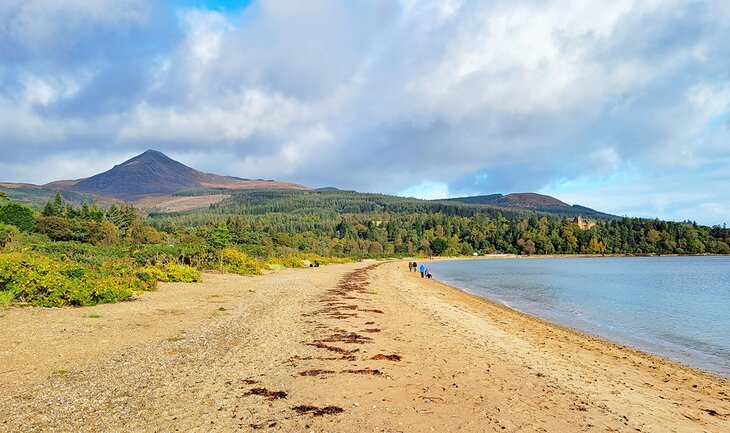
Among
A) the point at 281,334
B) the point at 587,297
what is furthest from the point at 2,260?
the point at 587,297

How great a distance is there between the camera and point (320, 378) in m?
7.97

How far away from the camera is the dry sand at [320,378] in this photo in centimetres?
610

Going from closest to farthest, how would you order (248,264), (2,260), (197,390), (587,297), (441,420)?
→ 1. (441,420)
2. (197,390)
3. (2,260)
4. (587,297)
5. (248,264)

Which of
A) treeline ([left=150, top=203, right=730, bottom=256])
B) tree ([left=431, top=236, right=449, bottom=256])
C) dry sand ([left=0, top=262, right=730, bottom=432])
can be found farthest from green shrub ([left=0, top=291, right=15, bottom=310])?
tree ([left=431, top=236, right=449, bottom=256])

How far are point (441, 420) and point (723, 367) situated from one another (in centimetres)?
1117

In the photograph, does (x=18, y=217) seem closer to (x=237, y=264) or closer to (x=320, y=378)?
(x=237, y=264)

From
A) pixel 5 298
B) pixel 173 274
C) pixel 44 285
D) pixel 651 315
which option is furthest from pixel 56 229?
pixel 651 315

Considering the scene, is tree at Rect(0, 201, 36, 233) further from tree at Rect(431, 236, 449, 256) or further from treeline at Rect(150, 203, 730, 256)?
tree at Rect(431, 236, 449, 256)

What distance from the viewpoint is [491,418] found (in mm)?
6469

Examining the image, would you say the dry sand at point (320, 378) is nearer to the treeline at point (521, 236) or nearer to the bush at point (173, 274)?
the bush at point (173, 274)

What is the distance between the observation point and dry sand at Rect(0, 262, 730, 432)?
6.10m

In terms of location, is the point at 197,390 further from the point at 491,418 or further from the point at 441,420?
the point at 491,418

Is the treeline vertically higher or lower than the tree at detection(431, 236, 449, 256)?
higher

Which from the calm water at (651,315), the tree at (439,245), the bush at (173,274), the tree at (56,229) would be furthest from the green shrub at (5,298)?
the tree at (439,245)
